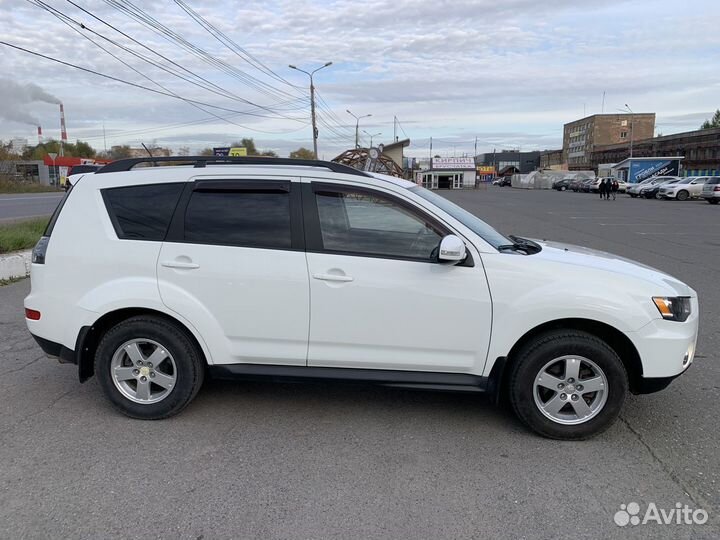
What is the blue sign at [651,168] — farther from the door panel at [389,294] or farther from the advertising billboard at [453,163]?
the door panel at [389,294]

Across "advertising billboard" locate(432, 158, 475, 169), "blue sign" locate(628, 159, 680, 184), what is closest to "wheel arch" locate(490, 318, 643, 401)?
"blue sign" locate(628, 159, 680, 184)

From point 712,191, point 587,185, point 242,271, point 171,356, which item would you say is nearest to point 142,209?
point 242,271

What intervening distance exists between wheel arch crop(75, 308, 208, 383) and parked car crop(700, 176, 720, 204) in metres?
37.0

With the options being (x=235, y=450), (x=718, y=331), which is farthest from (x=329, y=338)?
(x=718, y=331)

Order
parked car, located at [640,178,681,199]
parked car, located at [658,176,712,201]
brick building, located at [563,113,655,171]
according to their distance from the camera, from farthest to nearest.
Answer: brick building, located at [563,113,655,171] → parked car, located at [640,178,681,199] → parked car, located at [658,176,712,201]

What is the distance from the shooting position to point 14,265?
28.2 feet

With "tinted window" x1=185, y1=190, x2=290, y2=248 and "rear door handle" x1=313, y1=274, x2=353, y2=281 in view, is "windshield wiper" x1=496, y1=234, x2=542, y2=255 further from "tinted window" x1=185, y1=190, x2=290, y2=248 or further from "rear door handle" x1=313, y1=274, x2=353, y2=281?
"tinted window" x1=185, y1=190, x2=290, y2=248

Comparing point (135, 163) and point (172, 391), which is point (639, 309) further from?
point (135, 163)

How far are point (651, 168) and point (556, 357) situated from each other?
62975mm

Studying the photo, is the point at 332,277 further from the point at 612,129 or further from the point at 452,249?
the point at 612,129

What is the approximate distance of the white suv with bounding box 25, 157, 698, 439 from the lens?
3527 millimetres

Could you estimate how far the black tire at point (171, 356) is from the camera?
3.80m

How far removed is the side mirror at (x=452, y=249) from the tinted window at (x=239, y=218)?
1060 mm

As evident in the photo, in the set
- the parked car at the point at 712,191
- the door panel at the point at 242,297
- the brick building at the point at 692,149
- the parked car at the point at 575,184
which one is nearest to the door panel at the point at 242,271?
the door panel at the point at 242,297
